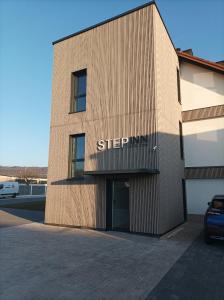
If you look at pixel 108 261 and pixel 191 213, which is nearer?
pixel 108 261

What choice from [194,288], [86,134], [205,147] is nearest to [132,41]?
[86,134]

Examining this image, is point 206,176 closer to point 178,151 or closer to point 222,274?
point 178,151

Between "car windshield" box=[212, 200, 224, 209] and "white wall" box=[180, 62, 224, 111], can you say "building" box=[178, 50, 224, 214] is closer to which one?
"white wall" box=[180, 62, 224, 111]

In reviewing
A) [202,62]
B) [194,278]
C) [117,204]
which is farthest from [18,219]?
[202,62]

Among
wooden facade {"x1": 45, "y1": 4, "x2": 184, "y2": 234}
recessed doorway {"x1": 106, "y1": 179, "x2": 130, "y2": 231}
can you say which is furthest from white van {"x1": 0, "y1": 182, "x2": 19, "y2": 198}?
recessed doorway {"x1": 106, "y1": 179, "x2": 130, "y2": 231}

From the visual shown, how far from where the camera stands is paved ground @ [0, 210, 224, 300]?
491 cm

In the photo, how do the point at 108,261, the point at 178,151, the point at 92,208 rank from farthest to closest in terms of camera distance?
the point at 178,151 < the point at 92,208 < the point at 108,261

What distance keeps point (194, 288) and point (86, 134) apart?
8.52 m

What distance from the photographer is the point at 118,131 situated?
37.0ft

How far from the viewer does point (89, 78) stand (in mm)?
12641

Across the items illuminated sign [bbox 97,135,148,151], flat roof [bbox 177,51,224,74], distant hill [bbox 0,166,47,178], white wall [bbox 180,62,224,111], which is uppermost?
flat roof [bbox 177,51,224,74]

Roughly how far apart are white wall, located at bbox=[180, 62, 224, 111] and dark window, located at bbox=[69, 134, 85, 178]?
701 cm

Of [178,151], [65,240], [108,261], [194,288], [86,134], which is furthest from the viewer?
[178,151]

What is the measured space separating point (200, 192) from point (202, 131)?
3593 mm
